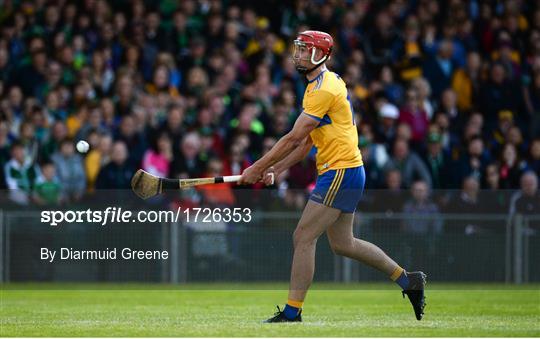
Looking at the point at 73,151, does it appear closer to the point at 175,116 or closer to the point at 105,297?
the point at 175,116

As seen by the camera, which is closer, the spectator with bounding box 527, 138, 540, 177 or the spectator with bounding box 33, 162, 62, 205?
the spectator with bounding box 33, 162, 62, 205

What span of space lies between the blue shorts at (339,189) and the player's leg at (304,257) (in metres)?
0.07

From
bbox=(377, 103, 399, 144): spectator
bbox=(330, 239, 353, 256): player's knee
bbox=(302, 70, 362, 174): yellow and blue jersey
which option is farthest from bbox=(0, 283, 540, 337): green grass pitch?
bbox=(377, 103, 399, 144): spectator

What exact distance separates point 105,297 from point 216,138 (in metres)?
4.55

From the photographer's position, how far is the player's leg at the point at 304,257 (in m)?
11.8

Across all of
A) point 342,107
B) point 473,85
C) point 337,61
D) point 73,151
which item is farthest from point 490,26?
point 342,107

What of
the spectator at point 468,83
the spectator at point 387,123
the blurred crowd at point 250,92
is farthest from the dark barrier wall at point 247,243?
the spectator at point 468,83

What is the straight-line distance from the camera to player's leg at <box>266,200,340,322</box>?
11.8 metres

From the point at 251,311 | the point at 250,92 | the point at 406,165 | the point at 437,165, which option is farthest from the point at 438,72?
the point at 251,311

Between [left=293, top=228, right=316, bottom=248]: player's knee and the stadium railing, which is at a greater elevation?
[left=293, top=228, right=316, bottom=248]: player's knee

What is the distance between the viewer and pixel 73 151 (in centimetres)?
1908

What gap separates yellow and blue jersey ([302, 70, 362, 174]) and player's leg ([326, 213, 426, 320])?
53 cm

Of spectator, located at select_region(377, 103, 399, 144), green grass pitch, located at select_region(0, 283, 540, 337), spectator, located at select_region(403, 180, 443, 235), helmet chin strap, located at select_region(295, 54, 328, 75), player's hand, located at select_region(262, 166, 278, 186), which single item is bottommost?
green grass pitch, located at select_region(0, 283, 540, 337)

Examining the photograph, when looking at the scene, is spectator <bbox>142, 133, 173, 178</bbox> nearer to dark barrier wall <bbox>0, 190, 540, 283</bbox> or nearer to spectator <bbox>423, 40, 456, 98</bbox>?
dark barrier wall <bbox>0, 190, 540, 283</bbox>
